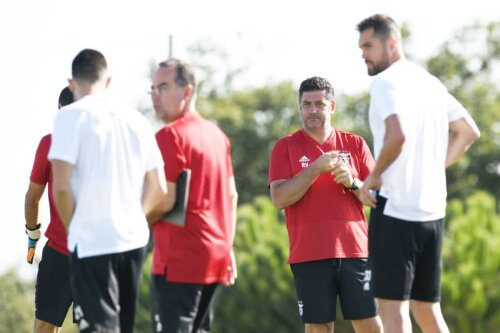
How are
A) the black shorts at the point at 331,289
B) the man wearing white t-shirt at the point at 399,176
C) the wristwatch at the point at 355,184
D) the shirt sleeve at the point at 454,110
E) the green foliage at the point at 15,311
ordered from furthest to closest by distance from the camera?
the green foliage at the point at 15,311, the black shorts at the point at 331,289, the wristwatch at the point at 355,184, the shirt sleeve at the point at 454,110, the man wearing white t-shirt at the point at 399,176

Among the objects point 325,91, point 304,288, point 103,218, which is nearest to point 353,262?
point 304,288

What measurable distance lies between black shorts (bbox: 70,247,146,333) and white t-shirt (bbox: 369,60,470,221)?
1.69m

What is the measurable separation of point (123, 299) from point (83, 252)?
1.80 feet

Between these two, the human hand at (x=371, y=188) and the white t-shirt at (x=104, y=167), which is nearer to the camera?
the white t-shirt at (x=104, y=167)

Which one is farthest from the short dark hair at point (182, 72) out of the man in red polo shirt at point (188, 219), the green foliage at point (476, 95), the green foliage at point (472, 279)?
the green foliage at point (476, 95)

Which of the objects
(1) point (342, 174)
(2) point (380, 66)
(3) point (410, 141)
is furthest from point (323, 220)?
(2) point (380, 66)

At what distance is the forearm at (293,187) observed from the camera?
9.36 metres

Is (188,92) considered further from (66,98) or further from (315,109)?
(66,98)

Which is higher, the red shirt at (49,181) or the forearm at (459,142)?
the forearm at (459,142)

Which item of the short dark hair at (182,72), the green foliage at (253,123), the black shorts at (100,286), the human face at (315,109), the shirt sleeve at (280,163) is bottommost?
the green foliage at (253,123)

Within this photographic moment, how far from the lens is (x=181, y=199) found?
26.1 feet

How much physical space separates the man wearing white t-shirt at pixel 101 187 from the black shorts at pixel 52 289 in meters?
1.79

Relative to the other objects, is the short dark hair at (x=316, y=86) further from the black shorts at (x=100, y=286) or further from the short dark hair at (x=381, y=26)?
the black shorts at (x=100, y=286)

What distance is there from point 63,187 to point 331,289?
2.77m
